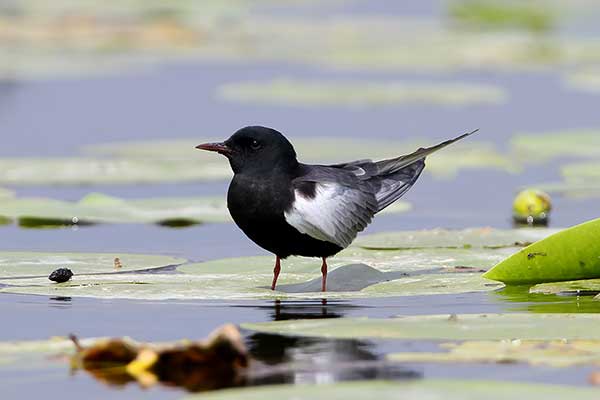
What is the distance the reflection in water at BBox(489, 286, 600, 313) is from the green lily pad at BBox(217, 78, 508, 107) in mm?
9550

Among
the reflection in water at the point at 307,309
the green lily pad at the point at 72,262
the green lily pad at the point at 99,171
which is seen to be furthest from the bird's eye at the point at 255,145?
the green lily pad at the point at 99,171

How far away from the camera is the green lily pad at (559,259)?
6887mm

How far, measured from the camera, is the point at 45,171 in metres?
11.3

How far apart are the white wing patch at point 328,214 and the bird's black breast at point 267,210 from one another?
0.12 feet

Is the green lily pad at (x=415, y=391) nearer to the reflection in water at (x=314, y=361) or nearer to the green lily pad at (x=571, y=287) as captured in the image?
the reflection in water at (x=314, y=361)

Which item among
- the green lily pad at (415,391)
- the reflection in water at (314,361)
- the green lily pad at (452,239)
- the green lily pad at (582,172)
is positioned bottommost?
the green lily pad at (415,391)

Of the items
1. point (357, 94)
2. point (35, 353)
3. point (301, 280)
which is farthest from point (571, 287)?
point (357, 94)

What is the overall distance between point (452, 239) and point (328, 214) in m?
1.25

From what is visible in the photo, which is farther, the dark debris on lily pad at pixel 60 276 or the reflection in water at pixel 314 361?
the dark debris on lily pad at pixel 60 276

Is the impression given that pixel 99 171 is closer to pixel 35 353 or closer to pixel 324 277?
pixel 324 277

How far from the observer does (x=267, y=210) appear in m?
7.15

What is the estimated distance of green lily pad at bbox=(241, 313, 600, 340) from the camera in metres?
5.60

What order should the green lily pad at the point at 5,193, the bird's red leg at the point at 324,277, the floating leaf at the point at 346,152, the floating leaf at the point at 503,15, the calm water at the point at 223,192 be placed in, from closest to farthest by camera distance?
the calm water at the point at 223,192, the bird's red leg at the point at 324,277, the green lily pad at the point at 5,193, the floating leaf at the point at 346,152, the floating leaf at the point at 503,15

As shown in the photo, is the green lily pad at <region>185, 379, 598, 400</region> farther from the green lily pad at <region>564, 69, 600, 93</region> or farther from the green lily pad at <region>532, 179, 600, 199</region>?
the green lily pad at <region>564, 69, 600, 93</region>
